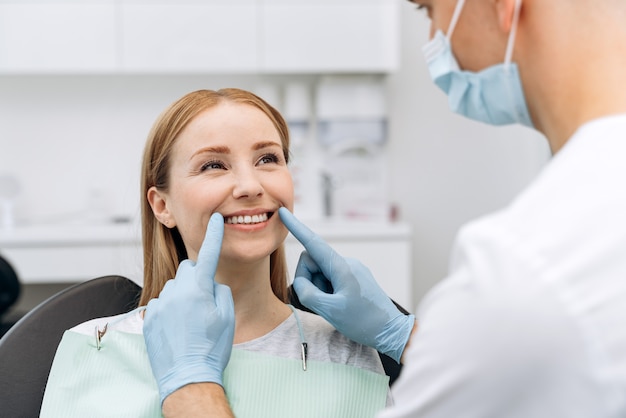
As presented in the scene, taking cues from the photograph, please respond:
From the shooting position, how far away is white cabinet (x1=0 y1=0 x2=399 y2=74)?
307 centimetres

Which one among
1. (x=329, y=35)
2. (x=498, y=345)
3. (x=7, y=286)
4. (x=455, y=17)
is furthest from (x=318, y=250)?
(x=329, y=35)

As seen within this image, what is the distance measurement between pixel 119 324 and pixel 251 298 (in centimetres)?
25

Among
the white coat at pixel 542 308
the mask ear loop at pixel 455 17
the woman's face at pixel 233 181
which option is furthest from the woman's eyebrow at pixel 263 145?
the white coat at pixel 542 308

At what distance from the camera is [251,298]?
4.53 ft

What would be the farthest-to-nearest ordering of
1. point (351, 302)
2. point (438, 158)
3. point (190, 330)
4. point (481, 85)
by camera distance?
point (438, 158)
point (351, 302)
point (190, 330)
point (481, 85)

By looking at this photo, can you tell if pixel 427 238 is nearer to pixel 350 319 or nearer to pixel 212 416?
pixel 350 319

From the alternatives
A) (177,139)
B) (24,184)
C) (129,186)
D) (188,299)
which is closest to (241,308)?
(188,299)

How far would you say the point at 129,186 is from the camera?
3371mm

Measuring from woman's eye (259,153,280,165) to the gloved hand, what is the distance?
13 centimetres

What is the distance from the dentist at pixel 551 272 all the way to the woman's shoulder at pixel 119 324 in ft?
2.32

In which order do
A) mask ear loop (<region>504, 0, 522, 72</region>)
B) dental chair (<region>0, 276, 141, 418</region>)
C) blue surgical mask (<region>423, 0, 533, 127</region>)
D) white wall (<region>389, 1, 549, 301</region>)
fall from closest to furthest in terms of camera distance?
mask ear loop (<region>504, 0, 522, 72</region>) → blue surgical mask (<region>423, 0, 533, 127</region>) → dental chair (<region>0, 276, 141, 418</region>) → white wall (<region>389, 1, 549, 301</region>)

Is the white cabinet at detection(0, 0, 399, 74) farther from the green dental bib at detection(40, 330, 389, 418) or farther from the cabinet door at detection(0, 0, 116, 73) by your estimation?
the green dental bib at detection(40, 330, 389, 418)

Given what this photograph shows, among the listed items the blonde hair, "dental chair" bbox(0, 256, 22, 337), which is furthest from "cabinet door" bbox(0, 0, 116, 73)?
the blonde hair

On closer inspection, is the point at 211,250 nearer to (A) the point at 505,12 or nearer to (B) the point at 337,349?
(B) the point at 337,349
